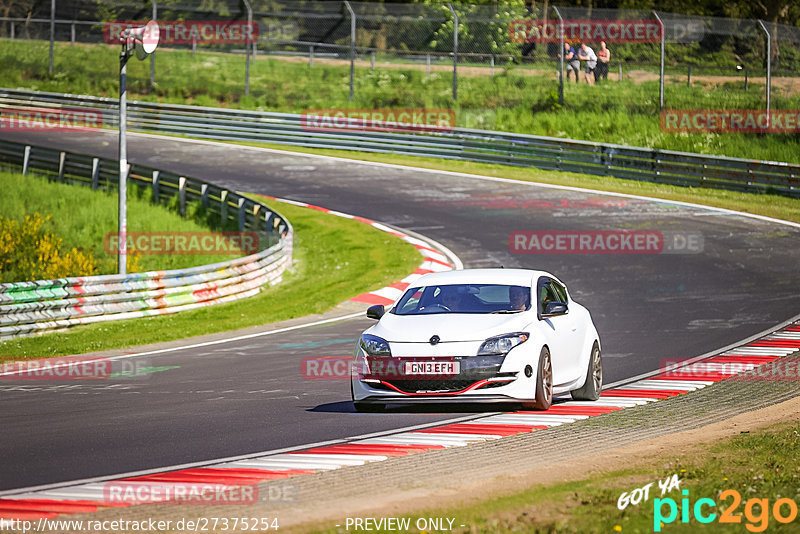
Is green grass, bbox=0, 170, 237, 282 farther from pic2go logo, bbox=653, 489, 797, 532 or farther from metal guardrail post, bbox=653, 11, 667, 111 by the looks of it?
pic2go logo, bbox=653, 489, 797, 532

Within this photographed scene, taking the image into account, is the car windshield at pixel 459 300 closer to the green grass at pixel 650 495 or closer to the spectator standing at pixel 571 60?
the green grass at pixel 650 495

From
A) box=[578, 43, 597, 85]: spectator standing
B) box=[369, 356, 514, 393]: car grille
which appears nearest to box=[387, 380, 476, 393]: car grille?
box=[369, 356, 514, 393]: car grille

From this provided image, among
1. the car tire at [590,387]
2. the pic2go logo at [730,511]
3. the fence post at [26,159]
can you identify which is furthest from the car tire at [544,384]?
the fence post at [26,159]

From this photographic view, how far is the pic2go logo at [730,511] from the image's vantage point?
655 cm

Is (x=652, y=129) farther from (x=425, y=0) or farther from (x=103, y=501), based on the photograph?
(x=103, y=501)

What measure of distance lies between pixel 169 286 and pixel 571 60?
70.4ft

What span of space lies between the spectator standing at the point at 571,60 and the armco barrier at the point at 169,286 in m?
13.7

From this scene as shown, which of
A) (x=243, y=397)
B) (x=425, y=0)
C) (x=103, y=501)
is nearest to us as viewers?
(x=103, y=501)

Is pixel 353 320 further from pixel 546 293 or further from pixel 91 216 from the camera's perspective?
pixel 91 216

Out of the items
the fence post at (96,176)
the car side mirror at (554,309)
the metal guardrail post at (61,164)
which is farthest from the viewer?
the metal guardrail post at (61,164)

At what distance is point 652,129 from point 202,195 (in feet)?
49.0

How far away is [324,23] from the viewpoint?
41.5 m

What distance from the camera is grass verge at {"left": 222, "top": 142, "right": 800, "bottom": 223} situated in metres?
29.7

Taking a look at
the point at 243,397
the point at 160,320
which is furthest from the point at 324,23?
the point at 243,397
